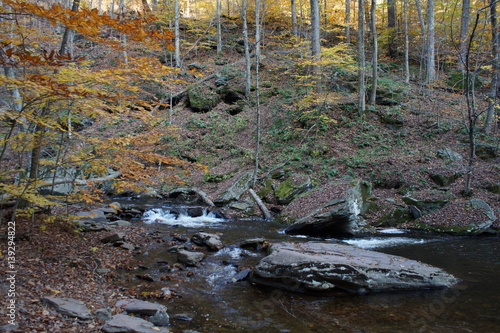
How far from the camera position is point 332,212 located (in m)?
9.57

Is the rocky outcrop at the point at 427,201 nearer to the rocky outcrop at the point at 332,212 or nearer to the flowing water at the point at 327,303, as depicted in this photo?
the rocky outcrop at the point at 332,212

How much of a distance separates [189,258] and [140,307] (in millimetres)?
2450

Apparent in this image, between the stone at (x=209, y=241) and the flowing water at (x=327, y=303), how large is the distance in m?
0.28

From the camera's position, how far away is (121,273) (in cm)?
605

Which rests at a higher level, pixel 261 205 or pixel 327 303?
pixel 261 205

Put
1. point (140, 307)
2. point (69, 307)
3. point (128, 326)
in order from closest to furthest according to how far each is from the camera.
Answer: point (128, 326), point (69, 307), point (140, 307)

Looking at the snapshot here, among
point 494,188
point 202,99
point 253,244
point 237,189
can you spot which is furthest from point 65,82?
point 202,99

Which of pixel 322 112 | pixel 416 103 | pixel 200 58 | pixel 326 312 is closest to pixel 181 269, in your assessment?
pixel 326 312

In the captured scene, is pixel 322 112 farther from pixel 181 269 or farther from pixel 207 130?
pixel 181 269

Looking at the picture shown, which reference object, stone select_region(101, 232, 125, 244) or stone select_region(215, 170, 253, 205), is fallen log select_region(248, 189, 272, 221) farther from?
stone select_region(101, 232, 125, 244)

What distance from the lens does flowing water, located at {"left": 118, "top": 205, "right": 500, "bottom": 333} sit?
4516 mm

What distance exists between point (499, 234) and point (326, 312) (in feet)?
23.5

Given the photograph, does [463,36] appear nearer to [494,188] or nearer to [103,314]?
[494,188]

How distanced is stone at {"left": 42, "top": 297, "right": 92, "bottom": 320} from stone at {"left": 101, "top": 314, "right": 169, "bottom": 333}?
0.31m
